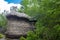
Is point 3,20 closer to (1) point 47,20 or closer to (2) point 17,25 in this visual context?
(2) point 17,25

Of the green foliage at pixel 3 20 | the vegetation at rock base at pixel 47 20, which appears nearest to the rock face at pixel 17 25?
the green foliage at pixel 3 20

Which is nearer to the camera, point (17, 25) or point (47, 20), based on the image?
point (47, 20)

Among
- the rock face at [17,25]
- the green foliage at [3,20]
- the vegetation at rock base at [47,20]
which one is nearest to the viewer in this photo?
the vegetation at rock base at [47,20]

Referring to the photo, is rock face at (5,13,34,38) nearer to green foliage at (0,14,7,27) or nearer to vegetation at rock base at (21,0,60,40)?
green foliage at (0,14,7,27)

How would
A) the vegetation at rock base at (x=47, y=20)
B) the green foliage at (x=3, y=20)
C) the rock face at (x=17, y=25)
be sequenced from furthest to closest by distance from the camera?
→ the green foliage at (x=3, y=20) < the rock face at (x=17, y=25) < the vegetation at rock base at (x=47, y=20)

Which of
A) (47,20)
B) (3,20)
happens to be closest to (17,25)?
(3,20)

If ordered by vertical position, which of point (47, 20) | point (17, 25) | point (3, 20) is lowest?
point (47, 20)

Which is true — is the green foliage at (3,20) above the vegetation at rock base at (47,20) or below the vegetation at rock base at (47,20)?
above

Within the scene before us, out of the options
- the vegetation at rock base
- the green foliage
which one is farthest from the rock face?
the vegetation at rock base

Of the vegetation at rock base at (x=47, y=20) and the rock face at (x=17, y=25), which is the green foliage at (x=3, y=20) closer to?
the rock face at (x=17, y=25)

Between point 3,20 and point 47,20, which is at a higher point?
point 3,20

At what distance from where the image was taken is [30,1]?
169 inches

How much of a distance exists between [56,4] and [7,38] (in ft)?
8.75

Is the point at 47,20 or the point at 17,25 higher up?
the point at 17,25
